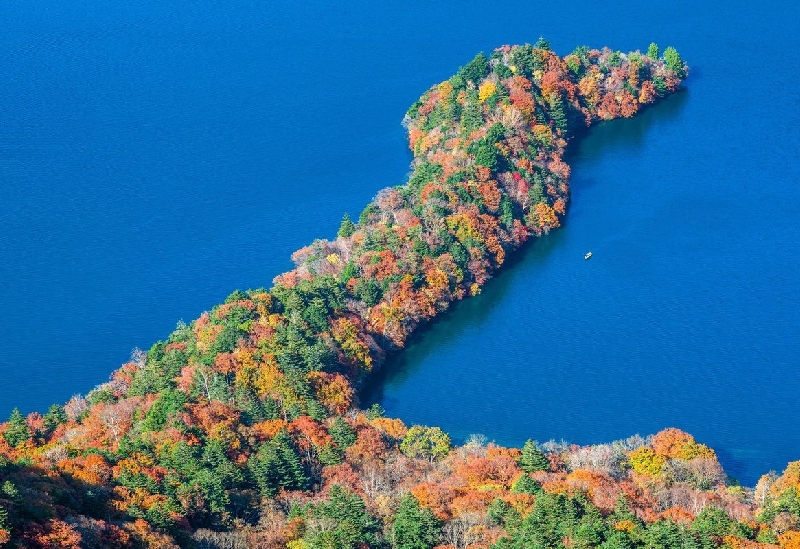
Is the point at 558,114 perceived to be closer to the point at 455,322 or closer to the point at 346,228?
the point at 346,228

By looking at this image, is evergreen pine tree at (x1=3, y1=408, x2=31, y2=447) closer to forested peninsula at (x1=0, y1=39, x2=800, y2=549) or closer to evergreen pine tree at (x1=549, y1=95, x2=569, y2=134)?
forested peninsula at (x1=0, y1=39, x2=800, y2=549)

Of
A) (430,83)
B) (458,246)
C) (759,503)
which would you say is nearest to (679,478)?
(759,503)

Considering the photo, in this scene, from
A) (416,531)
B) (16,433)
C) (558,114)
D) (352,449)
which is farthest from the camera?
(558,114)

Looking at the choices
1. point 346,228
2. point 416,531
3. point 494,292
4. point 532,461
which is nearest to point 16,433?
point 416,531

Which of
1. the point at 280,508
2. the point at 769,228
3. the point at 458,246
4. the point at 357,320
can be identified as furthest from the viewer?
the point at 769,228

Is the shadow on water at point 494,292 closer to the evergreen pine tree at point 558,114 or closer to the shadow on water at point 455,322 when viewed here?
the shadow on water at point 455,322

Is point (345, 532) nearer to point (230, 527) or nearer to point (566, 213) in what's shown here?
point (230, 527)
